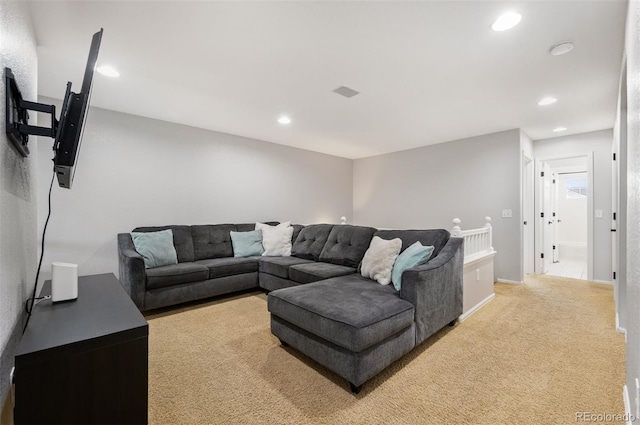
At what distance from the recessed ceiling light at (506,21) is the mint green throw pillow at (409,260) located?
1670mm

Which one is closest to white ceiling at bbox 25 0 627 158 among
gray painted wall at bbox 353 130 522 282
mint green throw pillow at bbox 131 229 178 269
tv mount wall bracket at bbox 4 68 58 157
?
gray painted wall at bbox 353 130 522 282

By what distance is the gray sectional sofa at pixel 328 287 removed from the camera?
69.7 inches

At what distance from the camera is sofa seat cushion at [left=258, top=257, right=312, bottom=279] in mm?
3451

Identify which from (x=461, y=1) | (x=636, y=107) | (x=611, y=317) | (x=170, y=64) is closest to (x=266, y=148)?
(x=170, y=64)

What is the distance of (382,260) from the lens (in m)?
2.57

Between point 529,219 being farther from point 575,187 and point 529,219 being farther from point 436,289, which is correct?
point 575,187

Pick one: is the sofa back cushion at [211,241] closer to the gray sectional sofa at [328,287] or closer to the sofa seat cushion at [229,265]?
the gray sectional sofa at [328,287]

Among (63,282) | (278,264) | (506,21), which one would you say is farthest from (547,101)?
(63,282)

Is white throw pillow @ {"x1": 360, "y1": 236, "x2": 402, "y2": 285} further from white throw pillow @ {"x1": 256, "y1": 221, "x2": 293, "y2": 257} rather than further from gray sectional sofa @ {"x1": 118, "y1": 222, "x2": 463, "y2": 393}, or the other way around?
white throw pillow @ {"x1": 256, "y1": 221, "x2": 293, "y2": 257}

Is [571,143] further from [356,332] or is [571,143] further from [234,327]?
[234,327]

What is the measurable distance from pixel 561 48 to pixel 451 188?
9.68 ft

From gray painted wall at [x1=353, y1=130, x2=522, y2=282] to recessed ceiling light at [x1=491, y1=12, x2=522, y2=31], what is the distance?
2824 mm

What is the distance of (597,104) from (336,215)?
4352mm

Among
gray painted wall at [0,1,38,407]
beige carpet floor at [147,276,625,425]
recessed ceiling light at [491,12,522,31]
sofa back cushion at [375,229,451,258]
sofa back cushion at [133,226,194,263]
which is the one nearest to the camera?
gray painted wall at [0,1,38,407]
